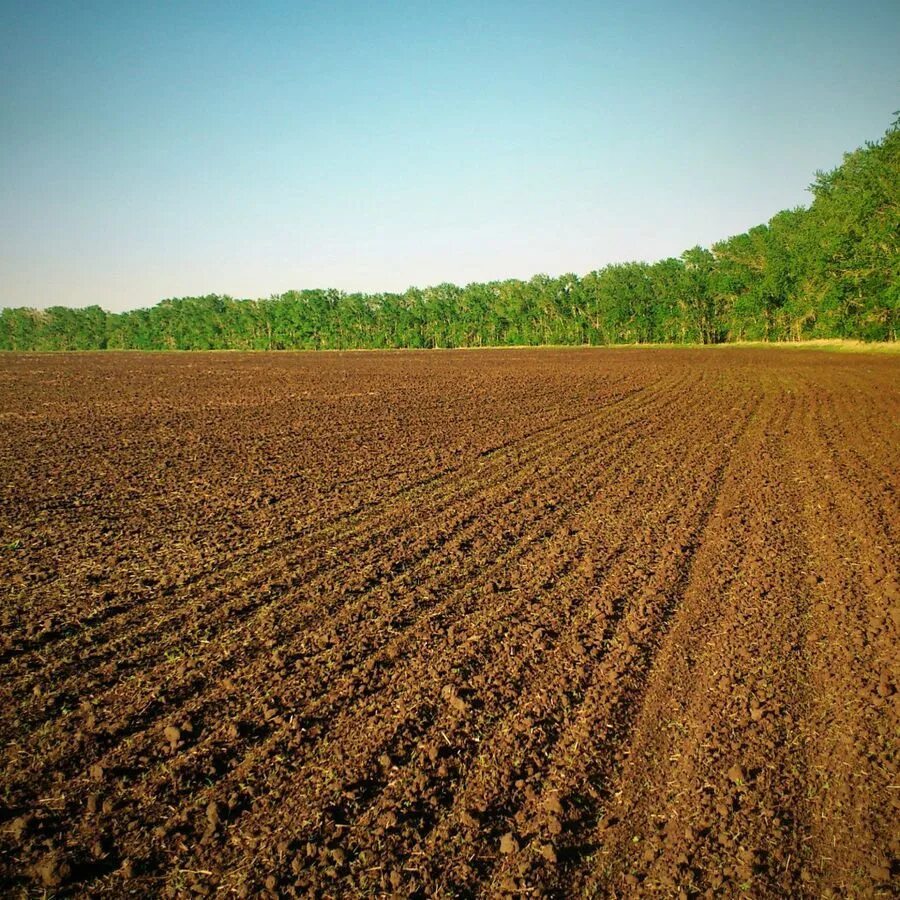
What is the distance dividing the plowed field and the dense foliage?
4763cm

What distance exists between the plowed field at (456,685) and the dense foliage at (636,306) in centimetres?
4763

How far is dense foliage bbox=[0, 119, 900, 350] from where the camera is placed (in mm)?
47344

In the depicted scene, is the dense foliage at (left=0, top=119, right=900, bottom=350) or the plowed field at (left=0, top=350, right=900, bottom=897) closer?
the plowed field at (left=0, top=350, right=900, bottom=897)

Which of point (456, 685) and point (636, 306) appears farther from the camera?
point (636, 306)

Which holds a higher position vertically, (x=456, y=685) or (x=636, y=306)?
(x=636, y=306)

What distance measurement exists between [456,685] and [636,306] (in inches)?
3858

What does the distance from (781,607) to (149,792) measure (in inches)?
223

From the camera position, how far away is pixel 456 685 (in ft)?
14.9

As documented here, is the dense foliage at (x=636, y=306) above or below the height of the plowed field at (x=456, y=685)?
above

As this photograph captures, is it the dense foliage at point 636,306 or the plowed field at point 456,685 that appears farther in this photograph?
the dense foliage at point 636,306

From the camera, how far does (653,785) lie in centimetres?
348

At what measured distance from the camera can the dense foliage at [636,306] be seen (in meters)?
47.3

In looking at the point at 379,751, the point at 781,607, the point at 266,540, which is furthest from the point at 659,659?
the point at 266,540

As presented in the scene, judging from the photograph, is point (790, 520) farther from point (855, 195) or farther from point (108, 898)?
point (855, 195)
